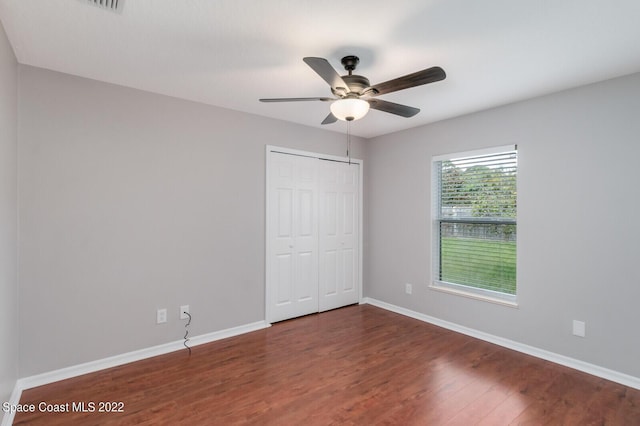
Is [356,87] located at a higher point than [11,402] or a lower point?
higher

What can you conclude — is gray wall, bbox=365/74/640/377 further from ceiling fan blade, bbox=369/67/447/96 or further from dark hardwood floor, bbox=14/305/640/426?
ceiling fan blade, bbox=369/67/447/96

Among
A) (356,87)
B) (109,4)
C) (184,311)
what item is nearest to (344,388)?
(184,311)

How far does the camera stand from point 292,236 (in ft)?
13.0

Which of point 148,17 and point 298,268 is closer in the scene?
point 148,17

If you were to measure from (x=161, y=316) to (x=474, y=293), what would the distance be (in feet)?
10.7

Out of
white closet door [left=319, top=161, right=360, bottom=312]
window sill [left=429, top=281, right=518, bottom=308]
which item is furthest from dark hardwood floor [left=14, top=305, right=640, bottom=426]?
white closet door [left=319, top=161, right=360, bottom=312]

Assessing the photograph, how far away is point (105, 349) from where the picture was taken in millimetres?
2732

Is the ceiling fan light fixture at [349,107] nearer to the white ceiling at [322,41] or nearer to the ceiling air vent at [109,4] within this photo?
the white ceiling at [322,41]

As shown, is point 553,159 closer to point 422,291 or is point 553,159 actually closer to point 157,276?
point 422,291

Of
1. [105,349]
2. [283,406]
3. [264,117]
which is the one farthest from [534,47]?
[105,349]

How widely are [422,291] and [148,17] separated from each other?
378 centimetres

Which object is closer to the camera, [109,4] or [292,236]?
[109,4]

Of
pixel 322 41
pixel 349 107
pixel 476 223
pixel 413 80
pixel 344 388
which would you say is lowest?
pixel 344 388

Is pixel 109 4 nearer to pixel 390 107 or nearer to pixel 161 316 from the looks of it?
pixel 390 107
